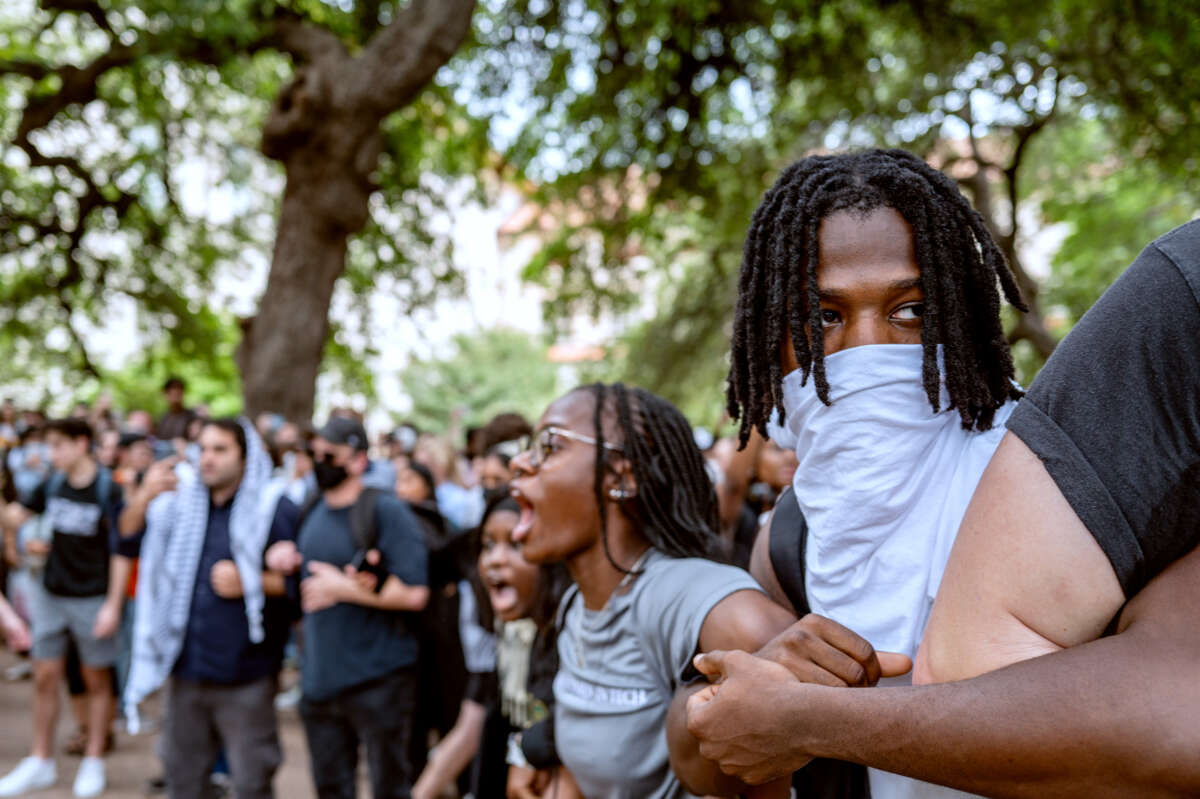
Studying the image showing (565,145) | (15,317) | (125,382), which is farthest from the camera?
(125,382)

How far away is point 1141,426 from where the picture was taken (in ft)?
3.58

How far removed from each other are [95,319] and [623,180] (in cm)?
868

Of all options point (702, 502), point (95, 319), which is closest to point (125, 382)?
point (95, 319)

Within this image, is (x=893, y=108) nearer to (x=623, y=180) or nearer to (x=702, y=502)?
(x=623, y=180)

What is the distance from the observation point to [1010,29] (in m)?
8.35

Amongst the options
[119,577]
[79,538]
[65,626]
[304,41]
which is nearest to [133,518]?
[119,577]

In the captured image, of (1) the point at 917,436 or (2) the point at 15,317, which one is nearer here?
(1) the point at 917,436

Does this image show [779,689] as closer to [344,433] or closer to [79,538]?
[344,433]

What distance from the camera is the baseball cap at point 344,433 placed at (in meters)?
5.16

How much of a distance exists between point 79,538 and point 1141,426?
7275 mm

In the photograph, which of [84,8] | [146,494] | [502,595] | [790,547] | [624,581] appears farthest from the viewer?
[84,8]

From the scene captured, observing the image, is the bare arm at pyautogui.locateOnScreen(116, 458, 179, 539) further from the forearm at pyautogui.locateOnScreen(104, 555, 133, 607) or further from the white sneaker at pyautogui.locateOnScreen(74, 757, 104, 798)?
the white sneaker at pyautogui.locateOnScreen(74, 757, 104, 798)

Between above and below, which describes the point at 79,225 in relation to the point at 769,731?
above

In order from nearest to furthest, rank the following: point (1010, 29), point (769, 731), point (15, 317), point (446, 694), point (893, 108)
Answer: point (769, 731) → point (446, 694) → point (1010, 29) → point (893, 108) → point (15, 317)
